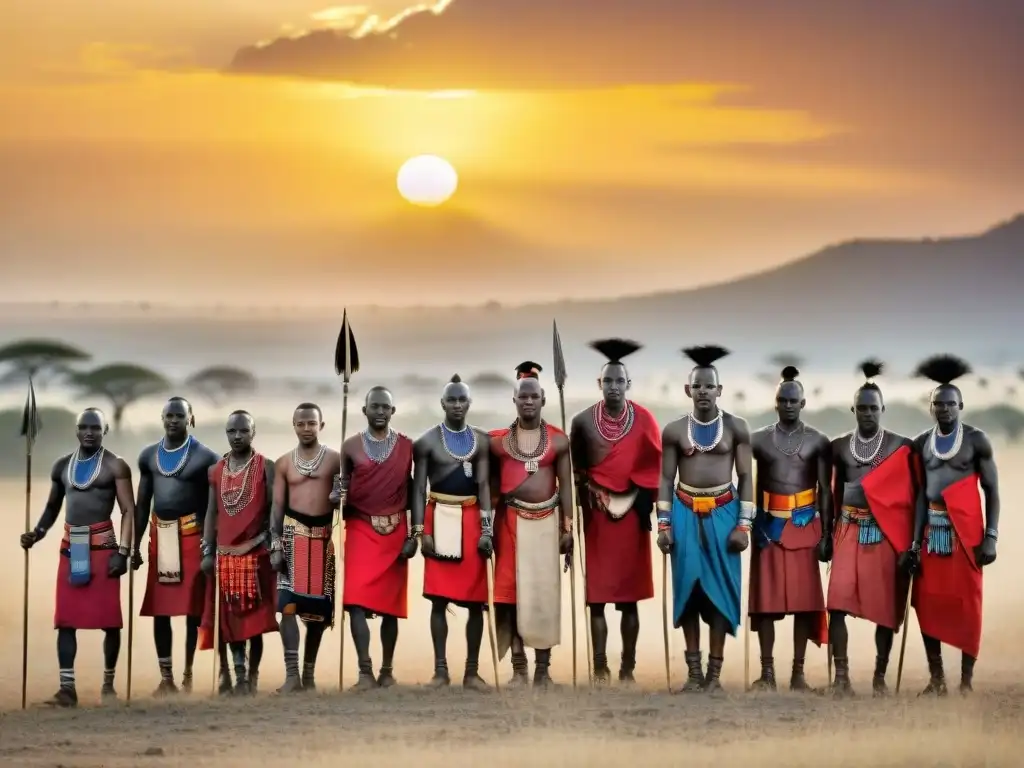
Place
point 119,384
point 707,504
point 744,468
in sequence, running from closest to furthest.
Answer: point 744,468 → point 707,504 → point 119,384

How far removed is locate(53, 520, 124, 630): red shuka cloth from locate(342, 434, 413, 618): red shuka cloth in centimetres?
160

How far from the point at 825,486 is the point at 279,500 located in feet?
11.7

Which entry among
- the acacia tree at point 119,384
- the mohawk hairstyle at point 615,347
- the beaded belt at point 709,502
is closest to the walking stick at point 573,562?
the mohawk hairstyle at point 615,347

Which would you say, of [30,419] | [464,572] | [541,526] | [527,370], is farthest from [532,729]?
[30,419]

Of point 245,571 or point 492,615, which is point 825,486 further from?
point 245,571

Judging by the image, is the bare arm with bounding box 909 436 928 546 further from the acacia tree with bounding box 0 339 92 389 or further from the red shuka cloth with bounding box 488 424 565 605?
the acacia tree with bounding box 0 339 92 389

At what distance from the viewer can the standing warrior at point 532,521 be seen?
43.3 feet

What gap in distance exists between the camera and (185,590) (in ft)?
44.0

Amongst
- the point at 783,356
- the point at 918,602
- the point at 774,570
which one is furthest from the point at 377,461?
the point at 783,356

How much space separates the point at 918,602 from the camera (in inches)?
512

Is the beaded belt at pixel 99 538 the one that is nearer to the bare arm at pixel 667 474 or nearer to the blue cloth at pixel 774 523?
the bare arm at pixel 667 474

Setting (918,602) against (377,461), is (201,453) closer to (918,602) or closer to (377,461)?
(377,461)

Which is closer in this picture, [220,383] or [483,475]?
[483,475]

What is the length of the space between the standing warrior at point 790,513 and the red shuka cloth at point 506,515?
1.38 meters
